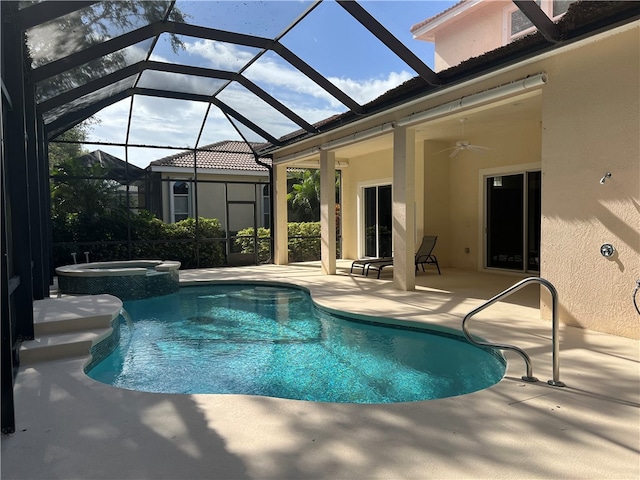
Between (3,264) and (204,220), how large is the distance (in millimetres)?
11333

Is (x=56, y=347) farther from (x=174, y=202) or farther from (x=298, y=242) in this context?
(x=174, y=202)

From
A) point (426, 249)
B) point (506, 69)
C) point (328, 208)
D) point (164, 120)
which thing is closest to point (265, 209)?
point (164, 120)

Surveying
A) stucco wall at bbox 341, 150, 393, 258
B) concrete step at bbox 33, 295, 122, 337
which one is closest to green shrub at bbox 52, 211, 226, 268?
stucco wall at bbox 341, 150, 393, 258

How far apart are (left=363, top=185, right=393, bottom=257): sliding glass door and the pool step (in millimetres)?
8855

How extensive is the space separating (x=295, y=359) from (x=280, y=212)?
8715mm

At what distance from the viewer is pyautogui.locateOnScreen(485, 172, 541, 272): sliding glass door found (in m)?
9.84

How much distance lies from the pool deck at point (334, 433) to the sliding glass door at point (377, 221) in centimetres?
941

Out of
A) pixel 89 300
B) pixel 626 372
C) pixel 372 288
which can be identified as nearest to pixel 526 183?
pixel 372 288

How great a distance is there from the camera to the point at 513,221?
10320 mm

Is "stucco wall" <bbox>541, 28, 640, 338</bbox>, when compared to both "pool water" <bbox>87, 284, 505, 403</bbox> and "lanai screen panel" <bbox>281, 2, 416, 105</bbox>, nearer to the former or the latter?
"pool water" <bbox>87, 284, 505, 403</bbox>

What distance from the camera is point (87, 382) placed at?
12.5ft

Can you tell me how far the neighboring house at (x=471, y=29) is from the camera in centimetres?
1270

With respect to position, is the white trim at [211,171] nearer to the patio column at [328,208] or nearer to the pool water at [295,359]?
the patio column at [328,208]

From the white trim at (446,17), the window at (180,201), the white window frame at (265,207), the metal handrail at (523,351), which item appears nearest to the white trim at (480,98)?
the metal handrail at (523,351)
